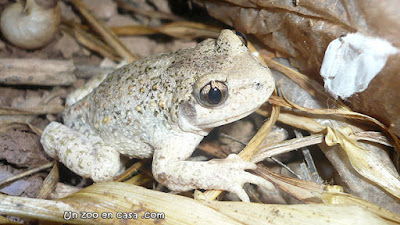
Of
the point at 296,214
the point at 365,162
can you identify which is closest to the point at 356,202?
the point at 365,162

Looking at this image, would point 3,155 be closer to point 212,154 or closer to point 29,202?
point 29,202

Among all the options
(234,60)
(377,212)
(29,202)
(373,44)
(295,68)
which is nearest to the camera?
(373,44)

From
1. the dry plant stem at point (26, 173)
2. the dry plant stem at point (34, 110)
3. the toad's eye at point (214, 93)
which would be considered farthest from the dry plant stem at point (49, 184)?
the toad's eye at point (214, 93)

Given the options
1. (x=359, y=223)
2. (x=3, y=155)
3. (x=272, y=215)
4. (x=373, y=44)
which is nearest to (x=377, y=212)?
(x=359, y=223)

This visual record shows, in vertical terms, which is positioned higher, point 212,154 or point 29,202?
point 212,154

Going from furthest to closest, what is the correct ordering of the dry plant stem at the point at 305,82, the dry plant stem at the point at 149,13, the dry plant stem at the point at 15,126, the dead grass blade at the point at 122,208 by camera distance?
the dry plant stem at the point at 149,13, the dry plant stem at the point at 15,126, the dry plant stem at the point at 305,82, the dead grass blade at the point at 122,208

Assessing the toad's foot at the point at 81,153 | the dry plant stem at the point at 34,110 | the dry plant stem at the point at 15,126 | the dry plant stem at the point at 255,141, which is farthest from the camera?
the dry plant stem at the point at 34,110

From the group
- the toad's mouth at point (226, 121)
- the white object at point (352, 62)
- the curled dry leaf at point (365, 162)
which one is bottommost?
the toad's mouth at point (226, 121)

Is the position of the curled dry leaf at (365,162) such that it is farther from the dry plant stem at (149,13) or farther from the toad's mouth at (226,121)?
the dry plant stem at (149,13)
